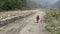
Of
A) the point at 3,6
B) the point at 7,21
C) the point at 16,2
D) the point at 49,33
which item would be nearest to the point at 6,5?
the point at 3,6

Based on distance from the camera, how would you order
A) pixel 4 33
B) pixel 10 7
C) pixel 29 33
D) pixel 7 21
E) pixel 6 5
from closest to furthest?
1. pixel 4 33
2. pixel 29 33
3. pixel 7 21
4. pixel 6 5
5. pixel 10 7

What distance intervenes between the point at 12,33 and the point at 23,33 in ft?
2.75

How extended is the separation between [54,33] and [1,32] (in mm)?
3983

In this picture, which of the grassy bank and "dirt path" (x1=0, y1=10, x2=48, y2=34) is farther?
the grassy bank

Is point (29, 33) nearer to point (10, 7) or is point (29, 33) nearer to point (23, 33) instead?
point (23, 33)

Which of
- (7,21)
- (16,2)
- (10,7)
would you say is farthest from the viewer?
(16,2)

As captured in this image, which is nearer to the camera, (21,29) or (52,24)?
(21,29)

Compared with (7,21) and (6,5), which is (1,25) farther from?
(6,5)

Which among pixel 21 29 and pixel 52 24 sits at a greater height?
pixel 21 29

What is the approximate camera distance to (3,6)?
4731 centimetres

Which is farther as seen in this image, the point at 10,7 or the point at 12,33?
the point at 10,7

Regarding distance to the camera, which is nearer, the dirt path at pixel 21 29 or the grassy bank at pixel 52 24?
the dirt path at pixel 21 29

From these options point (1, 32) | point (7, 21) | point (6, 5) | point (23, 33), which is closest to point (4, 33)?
point (1, 32)

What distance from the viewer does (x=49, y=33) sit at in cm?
1442
